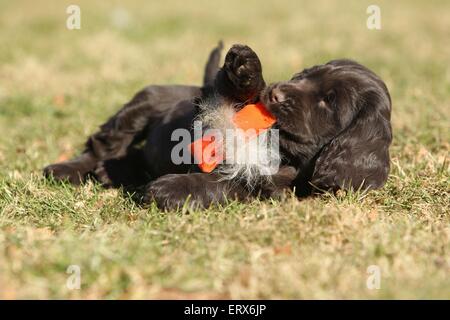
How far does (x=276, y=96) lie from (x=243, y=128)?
25 cm

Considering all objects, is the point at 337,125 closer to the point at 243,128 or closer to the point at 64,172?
the point at 243,128

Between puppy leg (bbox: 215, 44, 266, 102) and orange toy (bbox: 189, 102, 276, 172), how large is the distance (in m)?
0.08

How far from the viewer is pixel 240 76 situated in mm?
3150

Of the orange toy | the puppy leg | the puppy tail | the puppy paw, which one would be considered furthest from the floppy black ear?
the puppy tail

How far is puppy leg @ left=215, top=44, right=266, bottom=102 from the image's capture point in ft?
10.1

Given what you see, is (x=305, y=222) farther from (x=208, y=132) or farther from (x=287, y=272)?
(x=208, y=132)

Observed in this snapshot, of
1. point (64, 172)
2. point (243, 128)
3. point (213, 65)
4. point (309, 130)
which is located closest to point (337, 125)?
point (309, 130)

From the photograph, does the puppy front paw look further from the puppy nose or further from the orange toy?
the puppy nose

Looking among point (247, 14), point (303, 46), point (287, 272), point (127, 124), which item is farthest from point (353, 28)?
point (287, 272)

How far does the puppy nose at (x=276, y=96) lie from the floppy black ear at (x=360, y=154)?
13.6 inches

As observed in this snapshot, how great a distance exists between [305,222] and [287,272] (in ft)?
1.48

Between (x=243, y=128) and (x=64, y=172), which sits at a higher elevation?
(x=243, y=128)

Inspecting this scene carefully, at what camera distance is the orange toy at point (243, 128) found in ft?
10.7

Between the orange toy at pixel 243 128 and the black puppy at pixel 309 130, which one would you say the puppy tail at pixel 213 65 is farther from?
the orange toy at pixel 243 128
